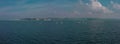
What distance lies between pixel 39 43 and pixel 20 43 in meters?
7.79

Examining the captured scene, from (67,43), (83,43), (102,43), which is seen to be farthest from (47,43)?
(102,43)

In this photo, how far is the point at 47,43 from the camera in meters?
99.0

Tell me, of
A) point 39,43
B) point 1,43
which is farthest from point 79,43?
point 1,43

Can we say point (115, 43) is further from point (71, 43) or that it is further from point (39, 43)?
point (39, 43)

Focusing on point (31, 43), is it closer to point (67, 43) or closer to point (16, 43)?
point (16, 43)

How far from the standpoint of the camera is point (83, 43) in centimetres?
9856

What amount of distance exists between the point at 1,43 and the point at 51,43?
67.7 feet

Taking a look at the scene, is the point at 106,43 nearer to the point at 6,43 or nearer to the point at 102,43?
the point at 102,43

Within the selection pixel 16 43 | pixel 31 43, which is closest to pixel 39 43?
pixel 31 43

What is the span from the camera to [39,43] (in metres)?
101

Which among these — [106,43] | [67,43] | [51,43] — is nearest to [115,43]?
[106,43]

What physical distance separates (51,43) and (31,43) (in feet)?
28.4

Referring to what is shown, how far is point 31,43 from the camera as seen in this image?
101 meters

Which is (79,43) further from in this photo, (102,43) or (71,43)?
(102,43)
